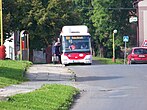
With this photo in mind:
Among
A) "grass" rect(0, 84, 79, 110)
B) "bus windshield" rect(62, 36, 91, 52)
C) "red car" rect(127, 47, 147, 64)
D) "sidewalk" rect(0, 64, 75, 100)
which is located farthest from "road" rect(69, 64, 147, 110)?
"red car" rect(127, 47, 147, 64)

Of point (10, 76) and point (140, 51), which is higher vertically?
point (140, 51)

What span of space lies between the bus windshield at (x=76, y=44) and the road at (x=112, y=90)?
10.2 m

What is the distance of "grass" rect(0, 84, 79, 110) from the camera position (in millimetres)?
14734

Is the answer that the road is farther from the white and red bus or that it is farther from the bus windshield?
the bus windshield

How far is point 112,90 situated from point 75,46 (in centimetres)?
2016

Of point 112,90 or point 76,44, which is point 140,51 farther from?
point 112,90

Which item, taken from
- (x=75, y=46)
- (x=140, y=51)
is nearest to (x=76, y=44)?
(x=75, y=46)

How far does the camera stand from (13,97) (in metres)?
16.7

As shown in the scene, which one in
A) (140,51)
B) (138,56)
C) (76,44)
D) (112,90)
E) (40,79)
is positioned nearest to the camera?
(112,90)

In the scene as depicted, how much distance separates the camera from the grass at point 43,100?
14734 millimetres

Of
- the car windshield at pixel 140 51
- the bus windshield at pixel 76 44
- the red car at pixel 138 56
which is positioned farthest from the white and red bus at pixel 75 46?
the car windshield at pixel 140 51

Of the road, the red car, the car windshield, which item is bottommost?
the road

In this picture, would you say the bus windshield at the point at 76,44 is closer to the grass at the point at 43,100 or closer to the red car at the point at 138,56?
the red car at the point at 138,56

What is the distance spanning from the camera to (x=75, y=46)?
41.4 metres
